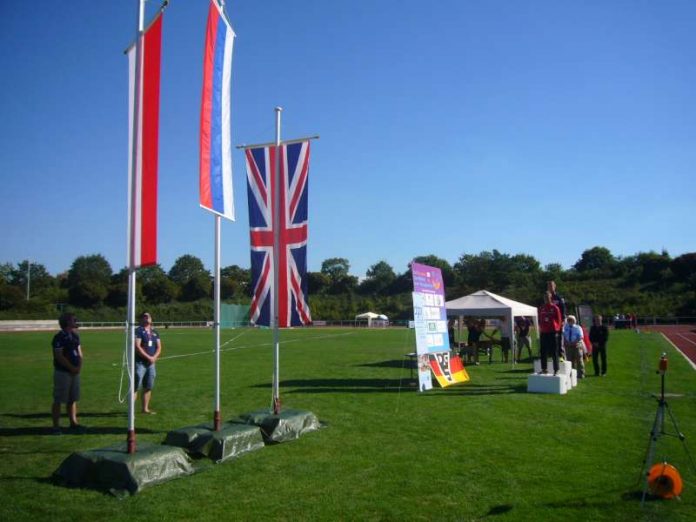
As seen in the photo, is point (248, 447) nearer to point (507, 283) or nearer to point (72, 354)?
point (72, 354)

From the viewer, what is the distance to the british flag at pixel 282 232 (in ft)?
31.4

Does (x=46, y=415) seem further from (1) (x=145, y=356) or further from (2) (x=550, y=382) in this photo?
(2) (x=550, y=382)

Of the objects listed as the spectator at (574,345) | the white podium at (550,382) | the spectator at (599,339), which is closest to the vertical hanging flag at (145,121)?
the white podium at (550,382)

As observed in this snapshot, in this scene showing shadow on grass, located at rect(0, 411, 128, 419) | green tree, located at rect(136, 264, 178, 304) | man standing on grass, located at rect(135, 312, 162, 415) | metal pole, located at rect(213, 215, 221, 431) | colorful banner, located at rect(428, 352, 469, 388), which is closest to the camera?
metal pole, located at rect(213, 215, 221, 431)

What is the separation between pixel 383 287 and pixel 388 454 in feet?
361

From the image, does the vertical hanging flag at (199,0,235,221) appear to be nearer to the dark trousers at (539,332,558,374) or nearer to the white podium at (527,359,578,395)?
the dark trousers at (539,332,558,374)

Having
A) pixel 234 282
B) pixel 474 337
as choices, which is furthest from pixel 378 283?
pixel 474 337

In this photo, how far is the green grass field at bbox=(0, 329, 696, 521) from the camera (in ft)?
18.3

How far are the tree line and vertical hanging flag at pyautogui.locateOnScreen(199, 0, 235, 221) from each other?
62240mm

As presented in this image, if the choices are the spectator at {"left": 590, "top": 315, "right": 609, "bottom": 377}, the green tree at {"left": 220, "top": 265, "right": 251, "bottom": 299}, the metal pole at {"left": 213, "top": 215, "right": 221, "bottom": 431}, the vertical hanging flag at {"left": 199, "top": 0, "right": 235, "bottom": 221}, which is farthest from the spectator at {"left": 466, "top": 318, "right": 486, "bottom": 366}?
the green tree at {"left": 220, "top": 265, "right": 251, "bottom": 299}

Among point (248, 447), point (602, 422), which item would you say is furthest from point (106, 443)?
point (602, 422)

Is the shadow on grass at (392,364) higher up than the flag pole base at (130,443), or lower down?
lower down

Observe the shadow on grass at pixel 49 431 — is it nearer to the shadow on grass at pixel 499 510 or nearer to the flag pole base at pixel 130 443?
A: the flag pole base at pixel 130 443

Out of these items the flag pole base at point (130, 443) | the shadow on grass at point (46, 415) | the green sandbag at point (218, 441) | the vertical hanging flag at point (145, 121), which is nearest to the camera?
the flag pole base at point (130, 443)
